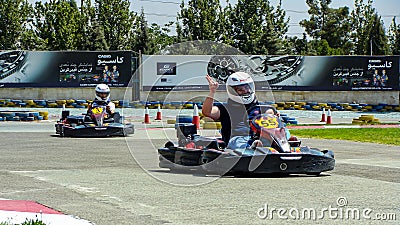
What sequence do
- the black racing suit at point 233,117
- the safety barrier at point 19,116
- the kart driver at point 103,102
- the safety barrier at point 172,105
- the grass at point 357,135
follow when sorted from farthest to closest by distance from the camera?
1. the safety barrier at point 172,105
2. the safety barrier at point 19,116
3. the kart driver at point 103,102
4. the grass at point 357,135
5. the black racing suit at point 233,117

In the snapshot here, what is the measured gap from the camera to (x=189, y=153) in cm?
1047

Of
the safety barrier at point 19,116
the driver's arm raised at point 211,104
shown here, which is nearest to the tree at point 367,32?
the safety barrier at point 19,116

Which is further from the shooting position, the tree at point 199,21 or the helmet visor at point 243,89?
the tree at point 199,21

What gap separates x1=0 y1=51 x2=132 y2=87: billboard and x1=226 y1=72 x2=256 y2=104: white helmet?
93.7ft

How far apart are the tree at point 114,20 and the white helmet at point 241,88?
46.1 metres

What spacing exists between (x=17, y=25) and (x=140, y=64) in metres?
17.5

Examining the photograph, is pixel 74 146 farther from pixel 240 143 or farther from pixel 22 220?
pixel 22 220

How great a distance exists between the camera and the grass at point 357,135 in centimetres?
1838

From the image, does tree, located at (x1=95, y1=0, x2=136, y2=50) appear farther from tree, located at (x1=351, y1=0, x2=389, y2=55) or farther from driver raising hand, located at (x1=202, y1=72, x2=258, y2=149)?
driver raising hand, located at (x1=202, y1=72, x2=258, y2=149)

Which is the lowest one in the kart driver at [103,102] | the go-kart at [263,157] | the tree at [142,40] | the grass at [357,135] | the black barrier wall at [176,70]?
the grass at [357,135]

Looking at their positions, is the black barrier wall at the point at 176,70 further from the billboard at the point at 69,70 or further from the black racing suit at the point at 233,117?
the black racing suit at the point at 233,117

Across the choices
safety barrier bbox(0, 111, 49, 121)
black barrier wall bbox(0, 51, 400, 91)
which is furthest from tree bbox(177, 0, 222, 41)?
safety barrier bbox(0, 111, 49, 121)

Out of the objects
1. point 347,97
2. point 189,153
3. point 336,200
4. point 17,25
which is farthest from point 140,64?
point 336,200

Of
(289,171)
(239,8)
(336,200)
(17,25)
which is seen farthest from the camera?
(239,8)
